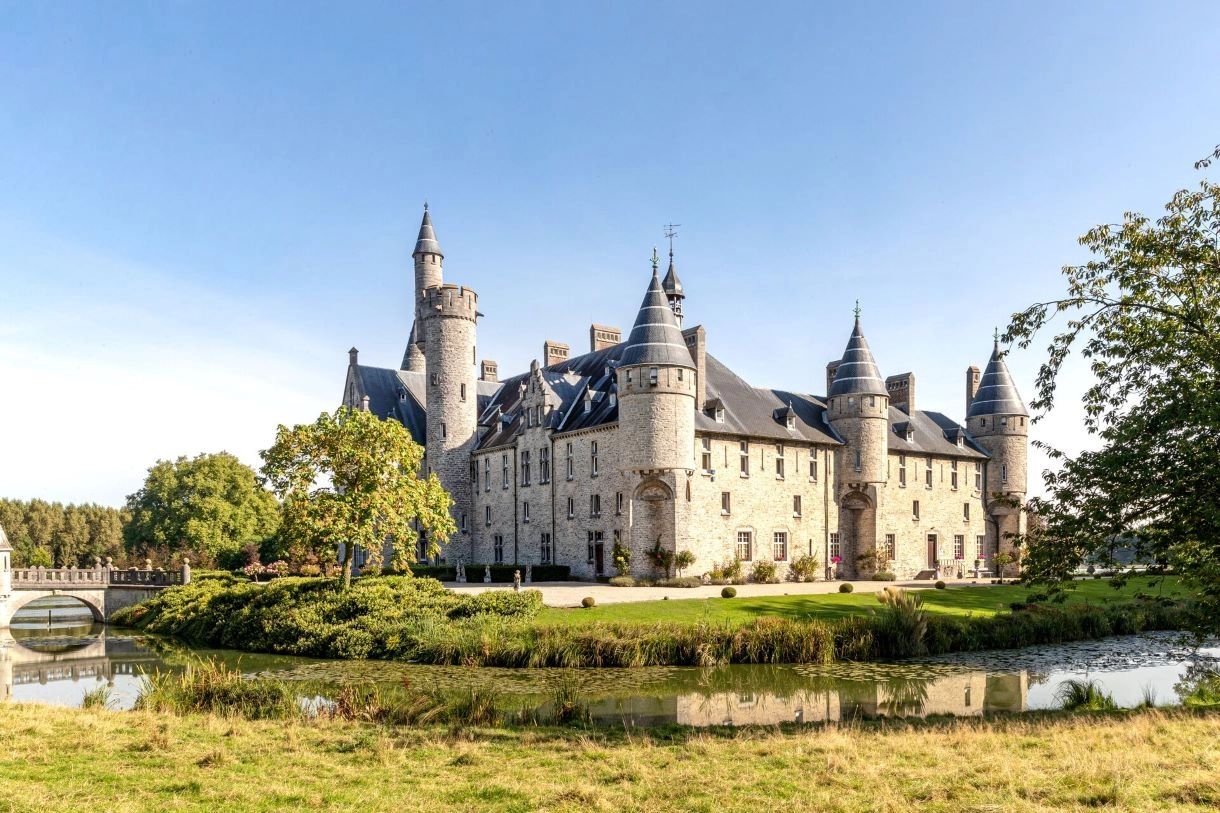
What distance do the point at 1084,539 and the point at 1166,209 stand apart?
5.98 metres

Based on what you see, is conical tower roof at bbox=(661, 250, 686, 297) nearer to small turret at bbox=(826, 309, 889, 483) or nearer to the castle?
the castle

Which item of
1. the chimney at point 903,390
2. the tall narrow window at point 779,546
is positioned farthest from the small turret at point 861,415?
the chimney at point 903,390

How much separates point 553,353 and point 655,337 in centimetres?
1845

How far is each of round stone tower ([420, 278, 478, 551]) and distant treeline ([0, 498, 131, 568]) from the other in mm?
49630

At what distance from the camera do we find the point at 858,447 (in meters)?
47.2

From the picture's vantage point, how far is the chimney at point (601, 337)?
54.8 metres

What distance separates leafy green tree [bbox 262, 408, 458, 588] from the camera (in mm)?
27219

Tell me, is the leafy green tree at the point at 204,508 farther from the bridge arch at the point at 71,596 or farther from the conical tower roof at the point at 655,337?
the conical tower roof at the point at 655,337

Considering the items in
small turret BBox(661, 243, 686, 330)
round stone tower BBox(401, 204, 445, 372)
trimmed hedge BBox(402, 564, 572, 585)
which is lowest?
trimmed hedge BBox(402, 564, 572, 585)

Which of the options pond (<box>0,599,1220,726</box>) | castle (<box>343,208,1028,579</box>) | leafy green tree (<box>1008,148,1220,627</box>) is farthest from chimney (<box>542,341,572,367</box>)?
leafy green tree (<box>1008,148,1220,627</box>)

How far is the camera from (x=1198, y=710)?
1389cm

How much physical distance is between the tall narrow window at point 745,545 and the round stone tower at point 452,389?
53.9ft

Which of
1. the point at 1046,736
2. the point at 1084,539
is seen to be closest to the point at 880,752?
the point at 1046,736

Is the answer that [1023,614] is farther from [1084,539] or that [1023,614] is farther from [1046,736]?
[1046,736]
